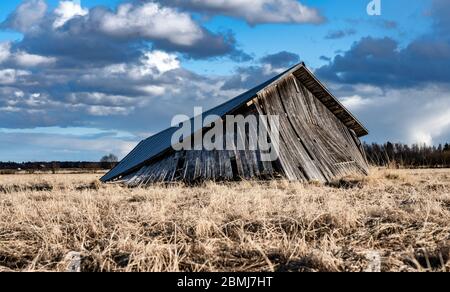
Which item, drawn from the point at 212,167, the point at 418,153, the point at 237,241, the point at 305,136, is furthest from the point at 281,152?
the point at 418,153

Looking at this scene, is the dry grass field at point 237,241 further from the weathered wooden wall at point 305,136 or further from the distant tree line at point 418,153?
the distant tree line at point 418,153

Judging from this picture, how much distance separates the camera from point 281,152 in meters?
18.9

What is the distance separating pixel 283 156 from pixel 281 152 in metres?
0.21

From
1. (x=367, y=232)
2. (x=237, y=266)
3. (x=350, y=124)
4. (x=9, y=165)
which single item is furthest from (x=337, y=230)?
(x=9, y=165)

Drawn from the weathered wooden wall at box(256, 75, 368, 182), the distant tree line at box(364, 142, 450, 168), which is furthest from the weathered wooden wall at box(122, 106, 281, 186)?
the distant tree line at box(364, 142, 450, 168)

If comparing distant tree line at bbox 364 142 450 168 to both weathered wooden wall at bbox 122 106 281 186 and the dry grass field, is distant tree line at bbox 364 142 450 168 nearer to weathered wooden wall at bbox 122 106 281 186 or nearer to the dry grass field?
weathered wooden wall at bbox 122 106 281 186

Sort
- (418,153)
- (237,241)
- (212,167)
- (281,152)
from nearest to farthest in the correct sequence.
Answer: (237,241), (212,167), (281,152), (418,153)

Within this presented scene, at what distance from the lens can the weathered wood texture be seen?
60.7 feet

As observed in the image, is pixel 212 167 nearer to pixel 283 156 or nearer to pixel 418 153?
pixel 283 156

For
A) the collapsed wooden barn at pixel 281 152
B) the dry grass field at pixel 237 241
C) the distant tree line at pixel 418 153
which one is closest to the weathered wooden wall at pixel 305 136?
the collapsed wooden barn at pixel 281 152

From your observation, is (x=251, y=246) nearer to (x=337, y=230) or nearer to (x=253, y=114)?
(x=337, y=230)
